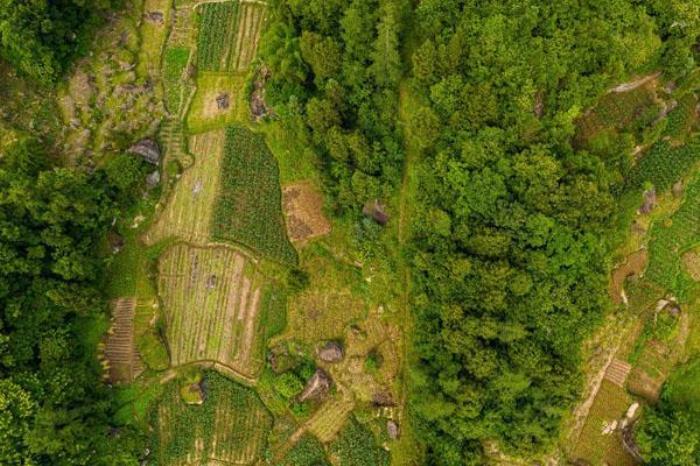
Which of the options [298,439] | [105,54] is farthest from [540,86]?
[105,54]

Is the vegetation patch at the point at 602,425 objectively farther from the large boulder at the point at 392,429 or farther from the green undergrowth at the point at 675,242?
the large boulder at the point at 392,429

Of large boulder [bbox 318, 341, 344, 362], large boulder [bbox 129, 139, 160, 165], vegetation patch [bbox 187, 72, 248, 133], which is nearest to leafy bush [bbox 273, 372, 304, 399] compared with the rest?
large boulder [bbox 318, 341, 344, 362]

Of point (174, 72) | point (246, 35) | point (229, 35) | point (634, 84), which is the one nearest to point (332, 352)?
point (174, 72)

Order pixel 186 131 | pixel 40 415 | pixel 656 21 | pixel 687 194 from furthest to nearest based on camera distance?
pixel 186 131 → pixel 687 194 → pixel 656 21 → pixel 40 415

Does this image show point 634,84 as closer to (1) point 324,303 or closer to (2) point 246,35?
(1) point 324,303

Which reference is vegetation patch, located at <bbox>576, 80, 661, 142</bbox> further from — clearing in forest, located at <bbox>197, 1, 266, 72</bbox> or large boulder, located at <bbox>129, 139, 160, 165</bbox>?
A: large boulder, located at <bbox>129, 139, 160, 165</bbox>

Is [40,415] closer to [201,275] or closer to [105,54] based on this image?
[201,275]
